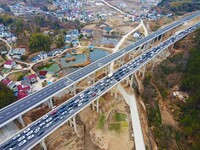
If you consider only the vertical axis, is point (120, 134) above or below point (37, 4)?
Answer: below

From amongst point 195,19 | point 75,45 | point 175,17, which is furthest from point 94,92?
point 175,17

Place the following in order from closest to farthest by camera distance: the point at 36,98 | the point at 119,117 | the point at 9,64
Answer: the point at 36,98, the point at 119,117, the point at 9,64

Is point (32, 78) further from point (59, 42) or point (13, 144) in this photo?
point (59, 42)

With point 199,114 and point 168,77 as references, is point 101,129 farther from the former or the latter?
point 168,77

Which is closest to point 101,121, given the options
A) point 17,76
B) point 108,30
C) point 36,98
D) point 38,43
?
point 36,98

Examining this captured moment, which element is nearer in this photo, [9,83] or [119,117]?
[119,117]

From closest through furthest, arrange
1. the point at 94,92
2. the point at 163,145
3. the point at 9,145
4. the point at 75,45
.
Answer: the point at 9,145
the point at 163,145
the point at 94,92
the point at 75,45

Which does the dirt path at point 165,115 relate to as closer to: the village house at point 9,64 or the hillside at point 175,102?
the hillside at point 175,102

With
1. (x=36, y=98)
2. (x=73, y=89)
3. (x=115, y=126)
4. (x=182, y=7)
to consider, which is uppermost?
(x=182, y=7)

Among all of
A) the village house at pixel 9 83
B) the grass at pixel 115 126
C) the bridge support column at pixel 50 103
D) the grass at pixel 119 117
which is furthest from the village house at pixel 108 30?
the grass at pixel 115 126
